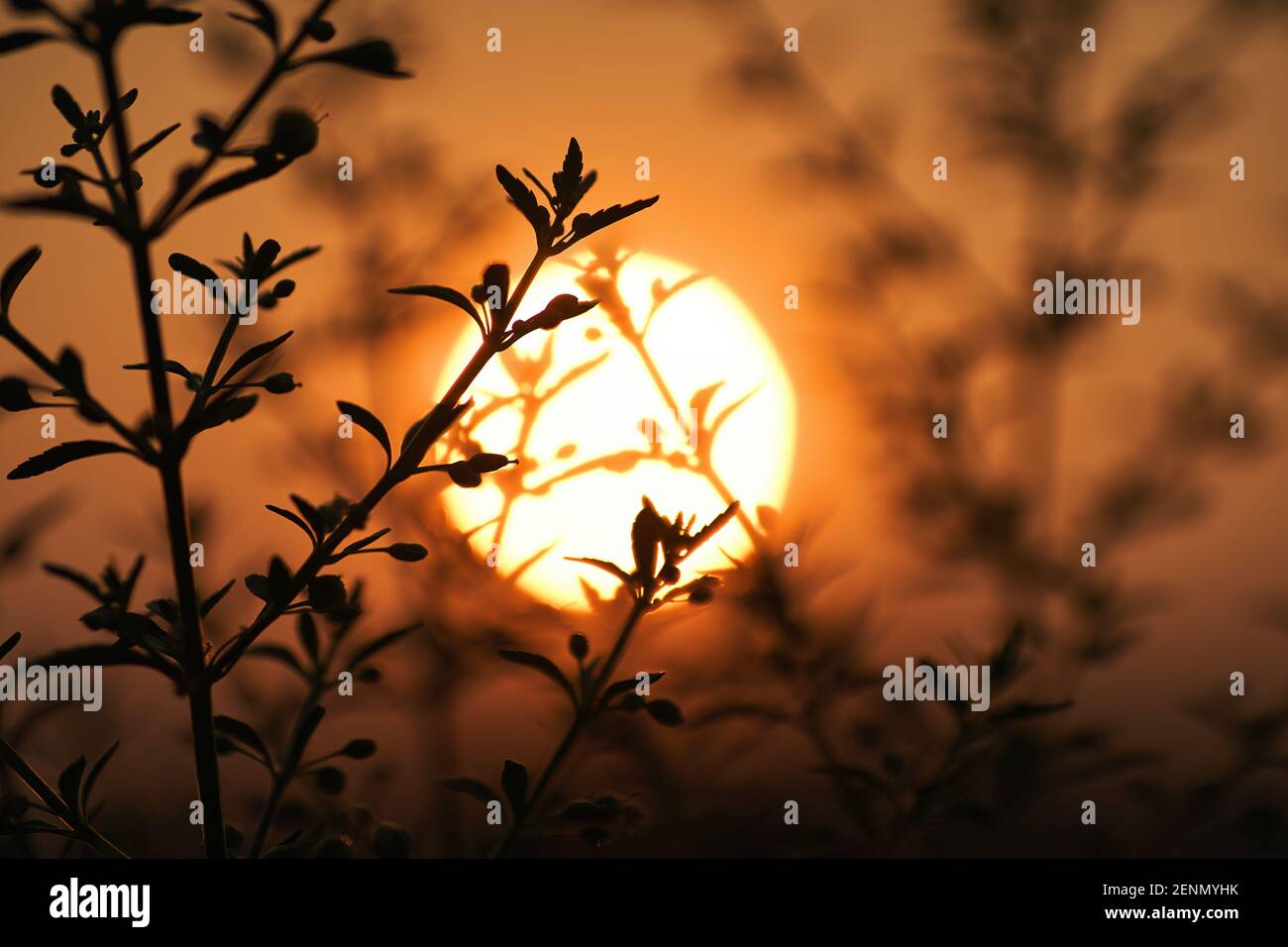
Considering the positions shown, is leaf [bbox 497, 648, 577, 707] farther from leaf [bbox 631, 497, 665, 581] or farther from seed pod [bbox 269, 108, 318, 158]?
seed pod [bbox 269, 108, 318, 158]

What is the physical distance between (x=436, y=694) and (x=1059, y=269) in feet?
8.01

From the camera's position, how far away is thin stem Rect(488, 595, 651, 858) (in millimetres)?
1189

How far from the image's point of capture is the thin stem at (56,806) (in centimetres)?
105

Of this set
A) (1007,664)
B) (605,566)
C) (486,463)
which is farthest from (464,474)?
(1007,664)

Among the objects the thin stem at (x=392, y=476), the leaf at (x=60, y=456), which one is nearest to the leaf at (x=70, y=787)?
the thin stem at (x=392, y=476)

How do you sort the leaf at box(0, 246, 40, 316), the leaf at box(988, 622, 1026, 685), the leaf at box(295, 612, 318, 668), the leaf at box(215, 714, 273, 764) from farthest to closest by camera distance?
the leaf at box(988, 622, 1026, 685)
the leaf at box(295, 612, 318, 668)
the leaf at box(215, 714, 273, 764)
the leaf at box(0, 246, 40, 316)

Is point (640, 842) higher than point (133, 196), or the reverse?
point (133, 196)

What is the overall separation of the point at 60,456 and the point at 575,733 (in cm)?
68

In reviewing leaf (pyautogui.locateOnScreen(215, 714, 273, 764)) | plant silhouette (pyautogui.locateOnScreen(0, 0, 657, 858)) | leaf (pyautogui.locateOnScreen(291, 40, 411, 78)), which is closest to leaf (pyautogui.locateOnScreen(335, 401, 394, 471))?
plant silhouette (pyautogui.locateOnScreen(0, 0, 657, 858))

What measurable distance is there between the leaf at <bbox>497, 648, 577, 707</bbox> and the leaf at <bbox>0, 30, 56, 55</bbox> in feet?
2.69

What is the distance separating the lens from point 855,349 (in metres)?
3.12
